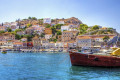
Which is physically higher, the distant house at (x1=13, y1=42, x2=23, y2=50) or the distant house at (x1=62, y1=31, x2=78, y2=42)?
the distant house at (x1=62, y1=31, x2=78, y2=42)

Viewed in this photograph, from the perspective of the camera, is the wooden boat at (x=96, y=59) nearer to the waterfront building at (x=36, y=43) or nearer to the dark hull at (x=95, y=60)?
the dark hull at (x=95, y=60)

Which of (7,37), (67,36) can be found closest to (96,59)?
(67,36)

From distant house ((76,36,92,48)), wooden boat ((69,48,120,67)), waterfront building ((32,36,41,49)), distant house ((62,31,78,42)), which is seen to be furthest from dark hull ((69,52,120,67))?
waterfront building ((32,36,41,49))

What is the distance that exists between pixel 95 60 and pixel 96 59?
222mm

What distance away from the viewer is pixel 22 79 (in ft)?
59.4

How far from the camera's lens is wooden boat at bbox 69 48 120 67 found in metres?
24.5

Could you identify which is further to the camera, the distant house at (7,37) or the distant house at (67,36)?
the distant house at (7,37)

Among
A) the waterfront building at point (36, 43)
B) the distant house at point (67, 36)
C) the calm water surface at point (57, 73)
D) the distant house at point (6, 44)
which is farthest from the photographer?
the distant house at point (67, 36)

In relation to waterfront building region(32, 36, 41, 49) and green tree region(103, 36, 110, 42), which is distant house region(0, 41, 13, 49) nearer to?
waterfront building region(32, 36, 41, 49)

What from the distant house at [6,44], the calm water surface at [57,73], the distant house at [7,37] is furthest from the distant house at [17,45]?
the calm water surface at [57,73]

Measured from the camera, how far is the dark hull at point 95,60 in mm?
24516

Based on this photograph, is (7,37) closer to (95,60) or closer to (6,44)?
(6,44)

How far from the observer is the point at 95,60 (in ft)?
81.7

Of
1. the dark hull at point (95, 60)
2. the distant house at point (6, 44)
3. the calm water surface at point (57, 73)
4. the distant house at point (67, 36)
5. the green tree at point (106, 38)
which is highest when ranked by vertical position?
the distant house at point (67, 36)
